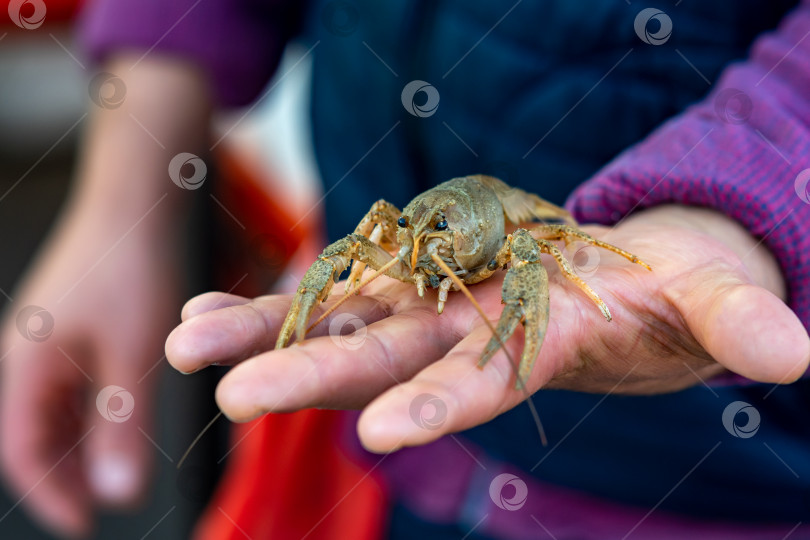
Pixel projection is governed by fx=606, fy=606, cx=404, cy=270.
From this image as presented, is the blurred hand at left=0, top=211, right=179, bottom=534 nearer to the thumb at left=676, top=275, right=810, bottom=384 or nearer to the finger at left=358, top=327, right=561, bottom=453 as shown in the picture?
the finger at left=358, top=327, right=561, bottom=453

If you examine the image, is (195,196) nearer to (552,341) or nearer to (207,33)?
(207,33)

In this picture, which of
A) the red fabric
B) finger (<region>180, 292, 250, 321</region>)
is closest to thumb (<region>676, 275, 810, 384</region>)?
finger (<region>180, 292, 250, 321</region>)

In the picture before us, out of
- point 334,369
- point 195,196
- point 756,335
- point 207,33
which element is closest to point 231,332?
point 334,369

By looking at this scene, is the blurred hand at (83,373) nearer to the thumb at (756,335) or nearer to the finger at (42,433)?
the finger at (42,433)

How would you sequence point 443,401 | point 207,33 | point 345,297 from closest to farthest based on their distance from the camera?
point 443,401 < point 345,297 < point 207,33

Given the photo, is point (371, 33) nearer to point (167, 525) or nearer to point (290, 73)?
point (290, 73)

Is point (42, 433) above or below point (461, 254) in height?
below

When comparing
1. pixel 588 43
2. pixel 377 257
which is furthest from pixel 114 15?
pixel 588 43
